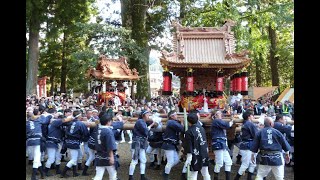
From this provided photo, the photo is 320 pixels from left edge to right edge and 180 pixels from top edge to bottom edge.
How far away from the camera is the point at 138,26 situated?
22750mm

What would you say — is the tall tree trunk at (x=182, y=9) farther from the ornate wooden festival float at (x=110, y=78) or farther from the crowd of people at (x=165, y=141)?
the crowd of people at (x=165, y=141)

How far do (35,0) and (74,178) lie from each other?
16.2 metres

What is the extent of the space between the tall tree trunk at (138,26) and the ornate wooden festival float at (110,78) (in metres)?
1.36

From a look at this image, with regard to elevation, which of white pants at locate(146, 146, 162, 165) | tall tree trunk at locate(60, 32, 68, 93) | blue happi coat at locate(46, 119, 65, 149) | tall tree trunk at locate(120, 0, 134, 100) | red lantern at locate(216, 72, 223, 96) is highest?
tall tree trunk at locate(120, 0, 134, 100)

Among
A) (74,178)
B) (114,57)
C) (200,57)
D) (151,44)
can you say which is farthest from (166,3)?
(74,178)

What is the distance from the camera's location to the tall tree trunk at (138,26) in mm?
22547

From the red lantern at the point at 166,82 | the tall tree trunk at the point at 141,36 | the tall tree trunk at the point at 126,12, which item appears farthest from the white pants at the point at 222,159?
the tall tree trunk at the point at 126,12

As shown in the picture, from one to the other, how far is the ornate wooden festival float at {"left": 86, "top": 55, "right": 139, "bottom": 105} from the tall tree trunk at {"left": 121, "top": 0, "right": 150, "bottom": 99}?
136 centimetres

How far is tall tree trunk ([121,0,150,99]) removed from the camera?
2255cm

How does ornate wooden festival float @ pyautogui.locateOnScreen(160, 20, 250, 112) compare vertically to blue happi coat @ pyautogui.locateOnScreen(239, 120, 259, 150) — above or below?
above

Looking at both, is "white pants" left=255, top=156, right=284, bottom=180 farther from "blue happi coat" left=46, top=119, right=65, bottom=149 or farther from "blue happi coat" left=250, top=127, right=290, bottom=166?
"blue happi coat" left=46, top=119, right=65, bottom=149

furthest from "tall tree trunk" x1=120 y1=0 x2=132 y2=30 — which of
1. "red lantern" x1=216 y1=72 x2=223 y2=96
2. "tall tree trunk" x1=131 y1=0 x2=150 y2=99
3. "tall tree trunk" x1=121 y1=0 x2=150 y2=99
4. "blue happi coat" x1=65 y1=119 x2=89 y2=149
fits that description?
"blue happi coat" x1=65 y1=119 x2=89 y2=149
